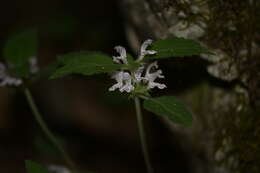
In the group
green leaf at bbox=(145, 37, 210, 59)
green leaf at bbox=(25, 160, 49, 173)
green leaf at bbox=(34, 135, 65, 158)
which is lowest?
green leaf at bbox=(34, 135, 65, 158)

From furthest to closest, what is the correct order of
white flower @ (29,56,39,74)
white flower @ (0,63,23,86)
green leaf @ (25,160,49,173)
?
white flower @ (29,56,39,74) < white flower @ (0,63,23,86) < green leaf @ (25,160,49,173)

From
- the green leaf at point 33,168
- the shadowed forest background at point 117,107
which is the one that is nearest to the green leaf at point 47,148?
the shadowed forest background at point 117,107

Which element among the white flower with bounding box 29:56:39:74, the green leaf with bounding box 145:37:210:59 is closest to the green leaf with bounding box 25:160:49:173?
the green leaf with bounding box 145:37:210:59

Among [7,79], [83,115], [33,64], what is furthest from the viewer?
[83,115]

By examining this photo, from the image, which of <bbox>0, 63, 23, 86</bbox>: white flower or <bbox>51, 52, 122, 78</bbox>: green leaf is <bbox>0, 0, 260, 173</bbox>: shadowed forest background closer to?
<bbox>51, 52, 122, 78</bbox>: green leaf

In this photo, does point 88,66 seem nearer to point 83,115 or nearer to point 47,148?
point 47,148

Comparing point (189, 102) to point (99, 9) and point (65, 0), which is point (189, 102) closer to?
point (99, 9)

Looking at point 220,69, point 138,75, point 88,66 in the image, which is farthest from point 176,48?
point 220,69
